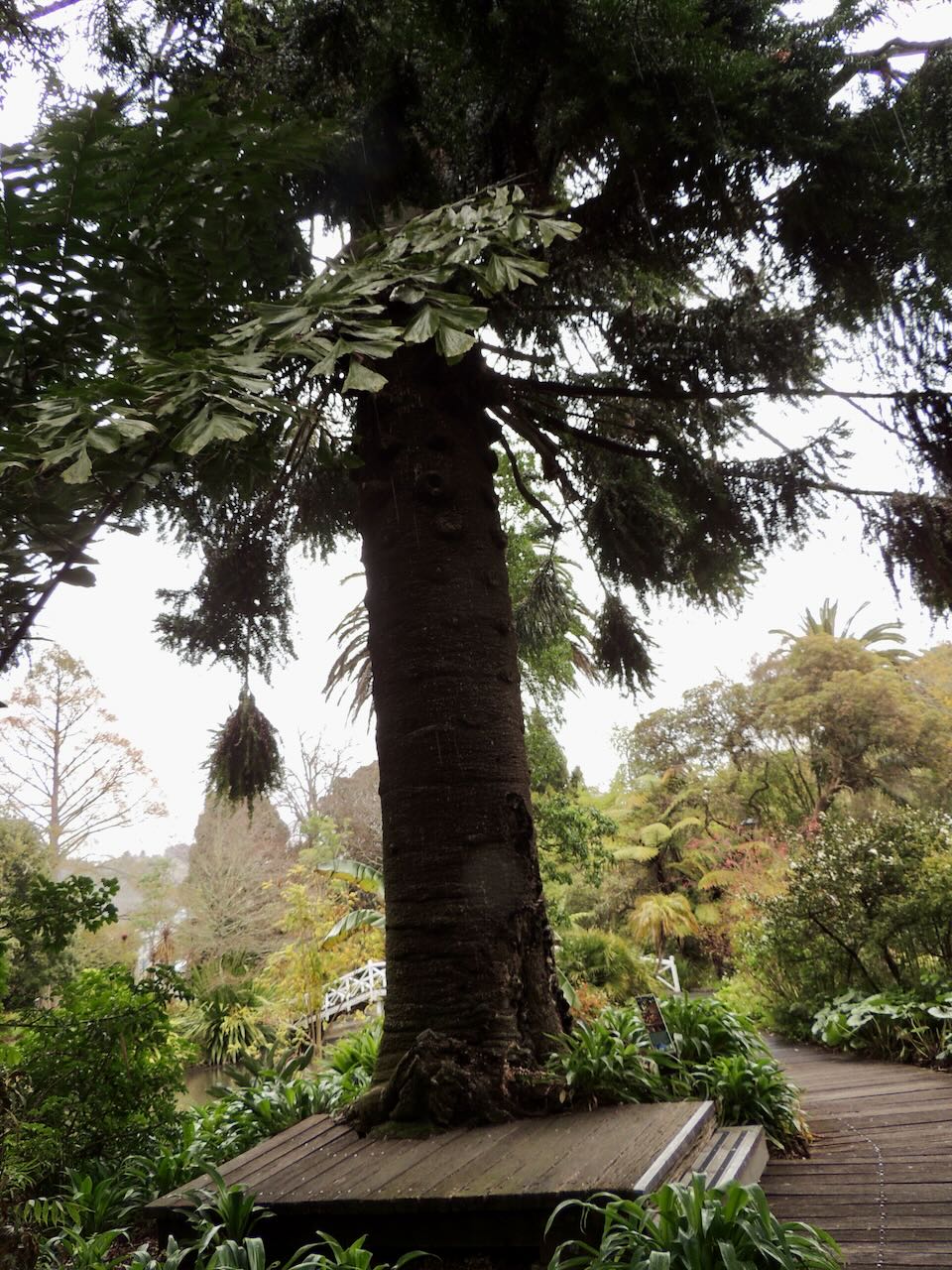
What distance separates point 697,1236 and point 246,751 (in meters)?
4.27

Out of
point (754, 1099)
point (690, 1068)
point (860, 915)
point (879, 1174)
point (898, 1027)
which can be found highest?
point (860, 915)

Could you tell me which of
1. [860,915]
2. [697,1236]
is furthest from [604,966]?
[697,1236]

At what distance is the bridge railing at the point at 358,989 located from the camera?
461 inches

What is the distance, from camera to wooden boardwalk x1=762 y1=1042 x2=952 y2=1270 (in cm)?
246

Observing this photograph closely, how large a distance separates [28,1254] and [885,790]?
803 inches

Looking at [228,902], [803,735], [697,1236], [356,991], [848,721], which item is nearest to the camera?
[697,1236]

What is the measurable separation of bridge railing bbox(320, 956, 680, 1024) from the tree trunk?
25.2 feet

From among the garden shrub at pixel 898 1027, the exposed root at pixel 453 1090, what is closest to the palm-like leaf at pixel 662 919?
the garden shrub at pixel 898 1027

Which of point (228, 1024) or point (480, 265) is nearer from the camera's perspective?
point (480, 265)

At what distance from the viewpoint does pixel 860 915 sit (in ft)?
26.2

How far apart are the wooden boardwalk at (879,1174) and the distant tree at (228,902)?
12.3 meters

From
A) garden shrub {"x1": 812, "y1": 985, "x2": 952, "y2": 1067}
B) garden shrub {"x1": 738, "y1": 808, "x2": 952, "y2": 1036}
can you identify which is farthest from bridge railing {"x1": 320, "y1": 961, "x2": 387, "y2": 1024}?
garden shrub {"x1": 812, "y1": 985, "x2": 952, "y2": 1067}

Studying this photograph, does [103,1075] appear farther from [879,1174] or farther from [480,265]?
[480,265]

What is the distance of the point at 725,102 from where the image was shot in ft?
11.6
